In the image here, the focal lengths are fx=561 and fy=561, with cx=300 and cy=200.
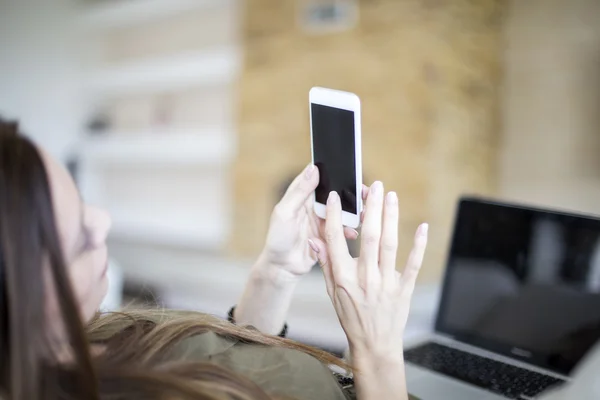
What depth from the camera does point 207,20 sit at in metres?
4.17

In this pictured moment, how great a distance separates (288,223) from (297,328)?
2.22 meters

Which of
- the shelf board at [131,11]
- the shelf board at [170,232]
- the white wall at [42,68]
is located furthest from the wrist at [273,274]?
the white wall at [42,68]

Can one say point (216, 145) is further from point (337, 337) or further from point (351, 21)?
point (337, 337)

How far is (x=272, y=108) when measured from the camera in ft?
11.1

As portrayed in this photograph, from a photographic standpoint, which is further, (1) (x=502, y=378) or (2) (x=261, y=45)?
(2) (x=261, y=45)

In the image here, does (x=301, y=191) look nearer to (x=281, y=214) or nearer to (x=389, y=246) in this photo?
(x=281, y=214)

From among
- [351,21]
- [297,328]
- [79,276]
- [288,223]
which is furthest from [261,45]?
[79,276]

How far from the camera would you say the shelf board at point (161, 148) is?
384 centimetres

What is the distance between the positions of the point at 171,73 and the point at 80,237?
3.66 meters

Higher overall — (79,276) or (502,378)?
(79,276)

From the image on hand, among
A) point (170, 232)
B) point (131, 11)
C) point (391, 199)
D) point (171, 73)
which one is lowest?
point (170, 232)

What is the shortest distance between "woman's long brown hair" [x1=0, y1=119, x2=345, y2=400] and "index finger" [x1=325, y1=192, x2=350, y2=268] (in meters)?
0.20

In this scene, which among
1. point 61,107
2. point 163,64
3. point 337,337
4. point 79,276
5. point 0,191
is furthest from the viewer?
point 61,107

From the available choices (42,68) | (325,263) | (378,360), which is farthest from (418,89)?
(42,68)
